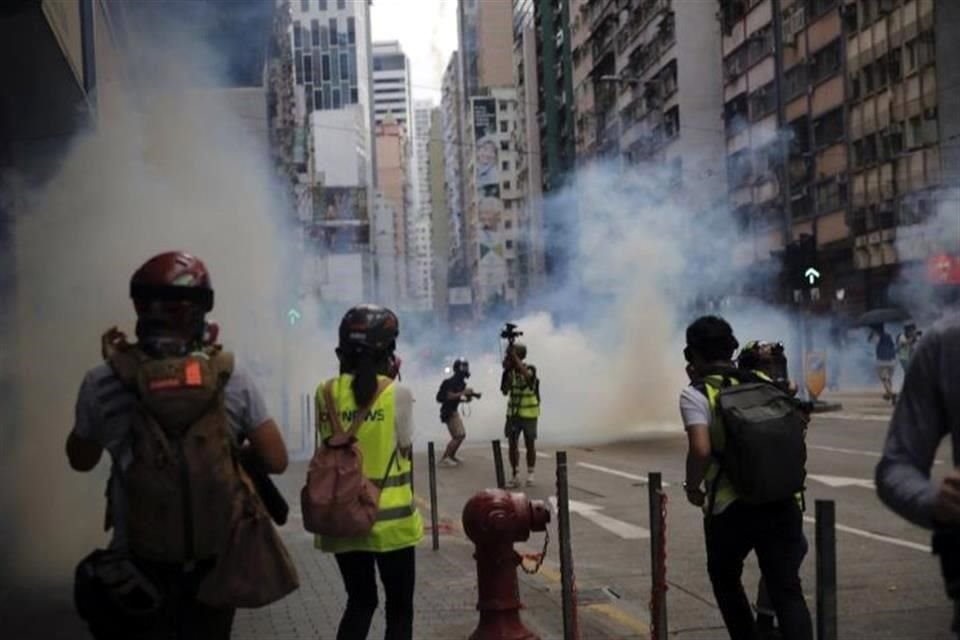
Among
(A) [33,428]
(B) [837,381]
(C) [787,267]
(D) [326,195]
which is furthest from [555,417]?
(D) [326,195]

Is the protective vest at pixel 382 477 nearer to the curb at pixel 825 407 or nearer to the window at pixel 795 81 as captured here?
the curb at pixel 825 407

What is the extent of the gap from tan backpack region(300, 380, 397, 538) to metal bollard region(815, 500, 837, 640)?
1.57 meters

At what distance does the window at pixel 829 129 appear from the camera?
4158 centimetres

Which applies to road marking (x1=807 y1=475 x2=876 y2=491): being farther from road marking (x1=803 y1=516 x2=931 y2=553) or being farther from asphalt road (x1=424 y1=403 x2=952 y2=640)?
road marking (x1=803 y1=516 x2=931 y2=553)

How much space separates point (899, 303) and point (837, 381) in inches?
129

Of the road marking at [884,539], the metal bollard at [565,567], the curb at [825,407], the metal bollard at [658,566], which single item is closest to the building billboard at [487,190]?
the curb at [825,407]

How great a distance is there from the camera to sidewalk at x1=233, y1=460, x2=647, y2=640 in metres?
6.63

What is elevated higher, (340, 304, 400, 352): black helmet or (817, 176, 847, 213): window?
(817, 176, 847, 213): window

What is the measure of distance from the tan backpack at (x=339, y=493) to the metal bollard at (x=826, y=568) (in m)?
1.57

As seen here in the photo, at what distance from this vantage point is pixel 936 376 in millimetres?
2607

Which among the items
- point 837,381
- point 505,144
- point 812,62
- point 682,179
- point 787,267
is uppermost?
point 505,144

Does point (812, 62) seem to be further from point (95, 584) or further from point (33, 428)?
point (95, 584)

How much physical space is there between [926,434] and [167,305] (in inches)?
80.6

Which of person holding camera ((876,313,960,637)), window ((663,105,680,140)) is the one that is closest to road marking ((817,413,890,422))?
person holding camera ((876,313,960,637))
